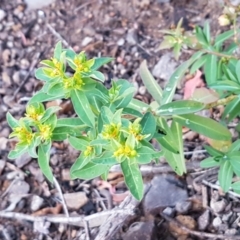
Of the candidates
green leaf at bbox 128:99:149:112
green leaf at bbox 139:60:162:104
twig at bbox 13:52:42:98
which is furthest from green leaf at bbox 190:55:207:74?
twig at bbox 13:52:42:98

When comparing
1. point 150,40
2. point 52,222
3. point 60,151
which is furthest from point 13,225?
point 150,40

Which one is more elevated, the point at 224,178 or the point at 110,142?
the point at 110,142

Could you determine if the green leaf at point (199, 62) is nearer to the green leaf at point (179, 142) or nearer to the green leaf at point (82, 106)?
the green leaf at point (179, 142)

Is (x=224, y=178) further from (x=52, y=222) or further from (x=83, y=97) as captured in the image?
(x=52, y=222)

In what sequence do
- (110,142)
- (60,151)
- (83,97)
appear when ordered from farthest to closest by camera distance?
(60,151)
(83,97)
(110,142)

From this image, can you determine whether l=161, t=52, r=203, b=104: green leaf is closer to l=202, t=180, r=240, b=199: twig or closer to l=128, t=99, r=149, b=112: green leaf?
l=128, t=99, r=149, b=112: green leaf
